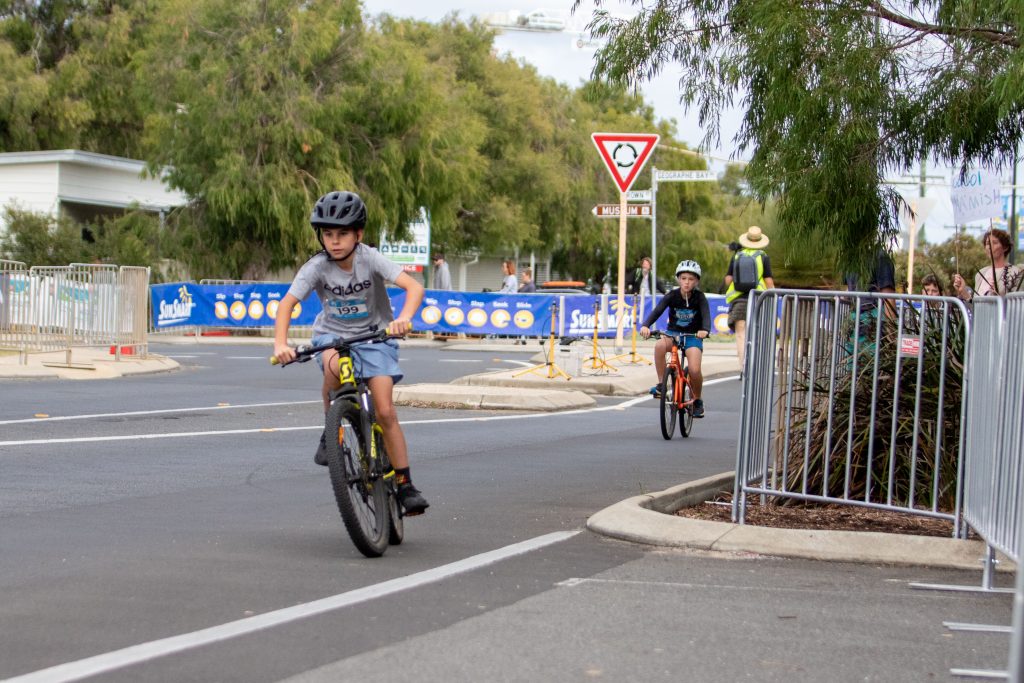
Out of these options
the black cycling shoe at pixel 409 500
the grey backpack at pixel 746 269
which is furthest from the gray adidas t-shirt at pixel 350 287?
the grey backpack at pixel 746 269

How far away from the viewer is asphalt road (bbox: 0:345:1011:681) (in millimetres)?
5164

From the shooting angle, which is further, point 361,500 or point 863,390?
point 863,390

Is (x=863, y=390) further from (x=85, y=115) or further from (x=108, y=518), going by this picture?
(x=85, y=115)

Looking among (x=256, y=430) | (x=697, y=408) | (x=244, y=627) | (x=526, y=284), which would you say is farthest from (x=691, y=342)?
(x=526, y=284)

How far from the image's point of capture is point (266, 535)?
777cm

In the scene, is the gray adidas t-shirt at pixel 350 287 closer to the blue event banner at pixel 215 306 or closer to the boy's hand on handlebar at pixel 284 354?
the boy's hand on handlebar at pixel 284 354

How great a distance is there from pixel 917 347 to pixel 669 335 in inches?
284

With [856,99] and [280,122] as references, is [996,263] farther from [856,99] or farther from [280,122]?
[280,122]

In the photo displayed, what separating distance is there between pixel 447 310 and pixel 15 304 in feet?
47.2

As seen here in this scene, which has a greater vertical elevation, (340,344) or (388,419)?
(340,344)

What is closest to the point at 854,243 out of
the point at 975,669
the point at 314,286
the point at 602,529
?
the point at 602,529

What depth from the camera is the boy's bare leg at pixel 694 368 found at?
14688 mm

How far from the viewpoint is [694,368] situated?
14.7 metres

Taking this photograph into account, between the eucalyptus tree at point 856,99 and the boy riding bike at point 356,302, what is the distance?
9.18 ft
